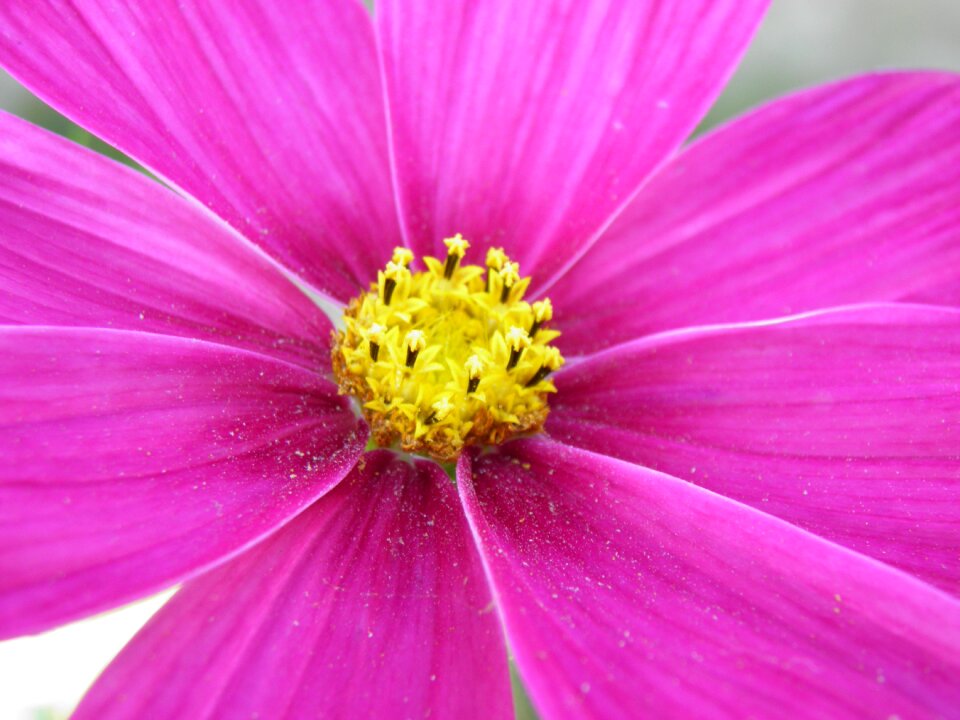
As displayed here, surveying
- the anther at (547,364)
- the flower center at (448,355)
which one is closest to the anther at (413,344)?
the flower center at (448,355)

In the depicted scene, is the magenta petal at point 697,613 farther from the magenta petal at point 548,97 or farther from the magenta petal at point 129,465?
the magenta petal at point 548,97

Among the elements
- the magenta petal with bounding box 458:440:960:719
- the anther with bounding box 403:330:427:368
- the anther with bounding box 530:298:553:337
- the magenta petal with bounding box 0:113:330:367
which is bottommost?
the magenta petal with bounding box 458:440:960:719

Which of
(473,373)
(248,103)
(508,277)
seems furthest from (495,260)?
(248,103)

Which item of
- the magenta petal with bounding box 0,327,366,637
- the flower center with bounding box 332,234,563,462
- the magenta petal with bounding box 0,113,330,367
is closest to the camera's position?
the magenta petal with bounding box 0,327,366,637

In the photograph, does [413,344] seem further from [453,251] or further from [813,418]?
[813,418]

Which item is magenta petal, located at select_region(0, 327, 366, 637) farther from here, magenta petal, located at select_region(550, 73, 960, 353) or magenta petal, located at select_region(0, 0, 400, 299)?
magenta petal, located at select_region(550, 73, 960, 353)

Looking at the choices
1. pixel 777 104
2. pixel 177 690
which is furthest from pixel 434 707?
pixel 777 104

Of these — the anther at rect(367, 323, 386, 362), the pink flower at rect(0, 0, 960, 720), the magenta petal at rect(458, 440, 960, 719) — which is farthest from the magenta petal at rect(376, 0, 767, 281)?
the magenta petal at rect(458, 440, 960, 719)

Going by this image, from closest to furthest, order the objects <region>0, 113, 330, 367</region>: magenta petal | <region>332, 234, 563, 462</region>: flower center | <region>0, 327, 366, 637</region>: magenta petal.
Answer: <region>0, 327, 366, 637</region>: magenta petal, <region>0, 113, 330, 367</region>: magenta petal, <region>332, 234, 563, 462</region>: flower center

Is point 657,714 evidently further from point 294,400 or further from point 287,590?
point 294,400
